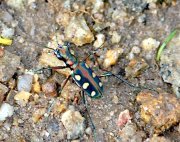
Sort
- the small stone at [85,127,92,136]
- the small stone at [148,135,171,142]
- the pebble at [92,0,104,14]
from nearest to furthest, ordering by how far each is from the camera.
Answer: the small stone at [148,135,171,142]
the small stone at [85,127,92,136]
the pebble at [92,0,104,14]

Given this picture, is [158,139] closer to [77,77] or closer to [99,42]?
[77,77]

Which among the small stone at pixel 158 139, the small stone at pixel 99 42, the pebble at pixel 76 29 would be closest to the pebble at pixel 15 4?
the pebble at pixel 76 29

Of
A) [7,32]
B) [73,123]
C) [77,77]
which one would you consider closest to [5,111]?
[73,123]

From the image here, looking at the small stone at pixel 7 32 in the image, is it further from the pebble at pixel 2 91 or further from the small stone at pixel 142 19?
the small stone at pixel 142 19

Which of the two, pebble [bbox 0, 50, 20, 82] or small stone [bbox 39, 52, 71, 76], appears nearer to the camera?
pebble [bbox 0, 50, 20, 82]

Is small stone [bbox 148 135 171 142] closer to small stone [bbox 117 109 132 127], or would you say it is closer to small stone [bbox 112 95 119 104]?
small stone [bbox 117 109 132 127]

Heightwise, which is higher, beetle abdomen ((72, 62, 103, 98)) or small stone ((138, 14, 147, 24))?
small stone ((138, 14, 147, 24))

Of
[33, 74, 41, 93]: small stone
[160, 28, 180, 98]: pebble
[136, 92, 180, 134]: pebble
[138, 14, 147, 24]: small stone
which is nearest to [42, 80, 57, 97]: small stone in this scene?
[33, 74, 41, 93]: small stone
